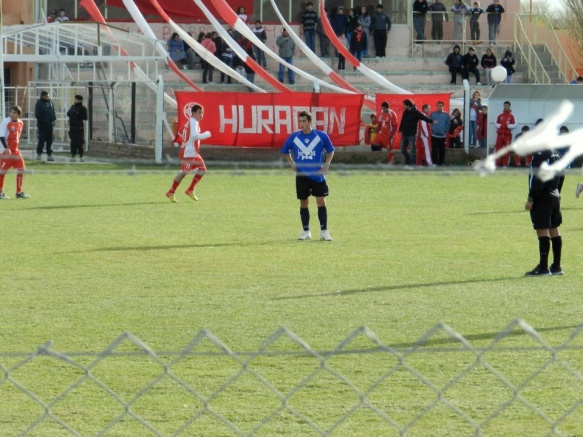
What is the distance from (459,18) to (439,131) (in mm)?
13525

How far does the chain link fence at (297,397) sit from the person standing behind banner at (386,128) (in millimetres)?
21014

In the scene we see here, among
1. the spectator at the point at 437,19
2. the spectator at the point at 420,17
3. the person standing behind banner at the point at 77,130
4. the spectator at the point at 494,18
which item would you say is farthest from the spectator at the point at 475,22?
the person standing behind banner at the point at 77,130

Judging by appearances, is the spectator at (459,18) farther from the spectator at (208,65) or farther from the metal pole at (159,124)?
the metal pole at (159,124)

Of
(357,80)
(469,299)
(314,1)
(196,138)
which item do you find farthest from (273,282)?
(314,1)

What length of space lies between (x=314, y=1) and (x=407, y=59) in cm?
489

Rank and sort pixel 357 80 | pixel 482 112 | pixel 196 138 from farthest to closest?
pixel 357 80 → pixel 482 112 → pixel 196 138

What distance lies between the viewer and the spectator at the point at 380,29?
38.3 metres

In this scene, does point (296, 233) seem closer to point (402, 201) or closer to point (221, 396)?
point (402, 201)

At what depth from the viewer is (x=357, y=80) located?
3731 cm

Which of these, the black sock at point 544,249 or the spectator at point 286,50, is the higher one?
the spectator at point 286,50

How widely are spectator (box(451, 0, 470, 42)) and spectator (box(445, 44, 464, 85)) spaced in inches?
98.6

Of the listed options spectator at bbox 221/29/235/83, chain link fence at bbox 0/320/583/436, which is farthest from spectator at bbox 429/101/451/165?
chain link fence at bbox 0/320/583/436

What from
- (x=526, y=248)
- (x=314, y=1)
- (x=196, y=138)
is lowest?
(x=526, y=248)

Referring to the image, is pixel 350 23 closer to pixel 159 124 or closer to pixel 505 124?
pixel 505 124
